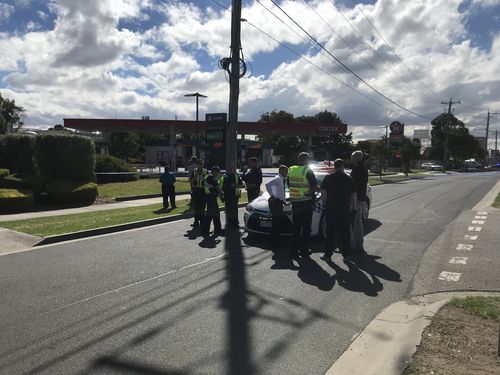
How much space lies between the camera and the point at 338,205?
7.82m

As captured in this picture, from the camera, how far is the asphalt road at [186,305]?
4051 millimetres

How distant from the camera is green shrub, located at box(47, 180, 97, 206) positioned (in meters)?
17.2

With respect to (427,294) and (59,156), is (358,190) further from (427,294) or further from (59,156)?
(59,156)

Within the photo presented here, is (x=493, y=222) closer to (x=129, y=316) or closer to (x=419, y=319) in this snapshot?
(x=419, y=319)

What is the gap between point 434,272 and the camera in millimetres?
6910

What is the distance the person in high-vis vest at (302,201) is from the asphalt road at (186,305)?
39cm

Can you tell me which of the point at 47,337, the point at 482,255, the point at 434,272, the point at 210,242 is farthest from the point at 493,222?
the point at 47,337

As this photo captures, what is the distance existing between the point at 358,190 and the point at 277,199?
153cm

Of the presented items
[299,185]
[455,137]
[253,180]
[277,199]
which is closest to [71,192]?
[253,180]

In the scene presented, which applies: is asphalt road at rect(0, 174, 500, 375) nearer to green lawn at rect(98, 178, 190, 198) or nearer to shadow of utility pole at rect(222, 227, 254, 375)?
shadow of utility pole at rect(222, 227, 254, 375)

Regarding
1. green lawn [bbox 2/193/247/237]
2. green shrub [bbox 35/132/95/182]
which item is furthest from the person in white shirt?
green shrub [bbox 35/132/95/182]

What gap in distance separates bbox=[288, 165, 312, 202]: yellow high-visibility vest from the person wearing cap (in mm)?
955

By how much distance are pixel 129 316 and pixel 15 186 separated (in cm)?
1473

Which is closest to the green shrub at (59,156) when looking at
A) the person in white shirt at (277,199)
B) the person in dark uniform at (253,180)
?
the person in dark uniform at (253,180)
